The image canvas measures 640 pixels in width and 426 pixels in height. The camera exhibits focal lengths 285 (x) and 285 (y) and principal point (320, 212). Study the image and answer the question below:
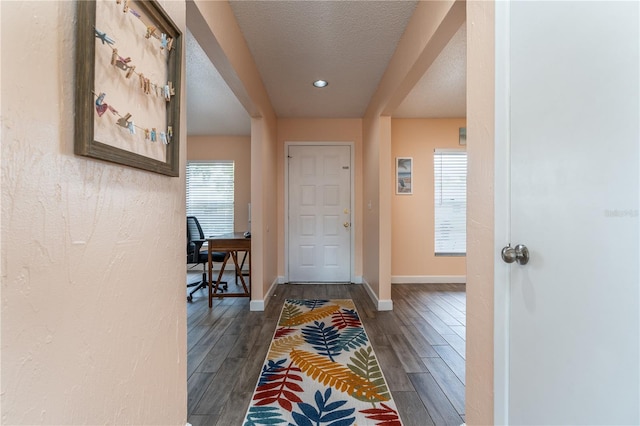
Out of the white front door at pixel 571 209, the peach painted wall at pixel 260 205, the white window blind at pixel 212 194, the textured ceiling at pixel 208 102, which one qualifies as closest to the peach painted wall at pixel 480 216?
the white front door at pixel 571 209

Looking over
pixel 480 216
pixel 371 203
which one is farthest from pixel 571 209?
pixel 371 203

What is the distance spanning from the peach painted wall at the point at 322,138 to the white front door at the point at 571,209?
327cm

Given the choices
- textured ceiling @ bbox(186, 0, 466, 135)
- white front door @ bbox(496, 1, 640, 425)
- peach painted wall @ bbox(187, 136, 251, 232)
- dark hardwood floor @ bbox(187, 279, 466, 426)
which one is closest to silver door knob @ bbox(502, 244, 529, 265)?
white front door @ bbox(496, 1, 640, 425)

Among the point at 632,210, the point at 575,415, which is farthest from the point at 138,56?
the point at 575,415

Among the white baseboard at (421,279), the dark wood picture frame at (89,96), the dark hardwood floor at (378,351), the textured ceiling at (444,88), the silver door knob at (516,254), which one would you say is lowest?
the dark hardwood floor at (378,351)

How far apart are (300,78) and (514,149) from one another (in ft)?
8.12

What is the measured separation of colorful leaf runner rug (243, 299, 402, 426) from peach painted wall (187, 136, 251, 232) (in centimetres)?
304

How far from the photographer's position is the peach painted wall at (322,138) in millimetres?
4305

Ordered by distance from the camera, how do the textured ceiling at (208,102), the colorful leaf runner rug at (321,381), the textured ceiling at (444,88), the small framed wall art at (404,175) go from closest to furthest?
the colorful leaf runner rug at (321,381)
the textured ceiling at (444,88)
the textured ceiling at (208,102)
the small framed wall art at (404,175)

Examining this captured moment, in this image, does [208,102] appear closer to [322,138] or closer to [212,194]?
[322,138]

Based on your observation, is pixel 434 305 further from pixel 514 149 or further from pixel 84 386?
pixel 84 386

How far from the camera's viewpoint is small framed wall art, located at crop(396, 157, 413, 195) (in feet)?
14.0

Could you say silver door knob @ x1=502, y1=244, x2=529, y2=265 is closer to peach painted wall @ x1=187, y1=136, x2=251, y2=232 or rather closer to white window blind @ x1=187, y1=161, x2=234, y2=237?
peach painted wall @ x1=187, y1=136, x2=251, y2=232

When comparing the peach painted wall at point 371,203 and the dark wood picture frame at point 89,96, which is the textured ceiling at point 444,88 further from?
the dark wood picture frame at point 89,96
